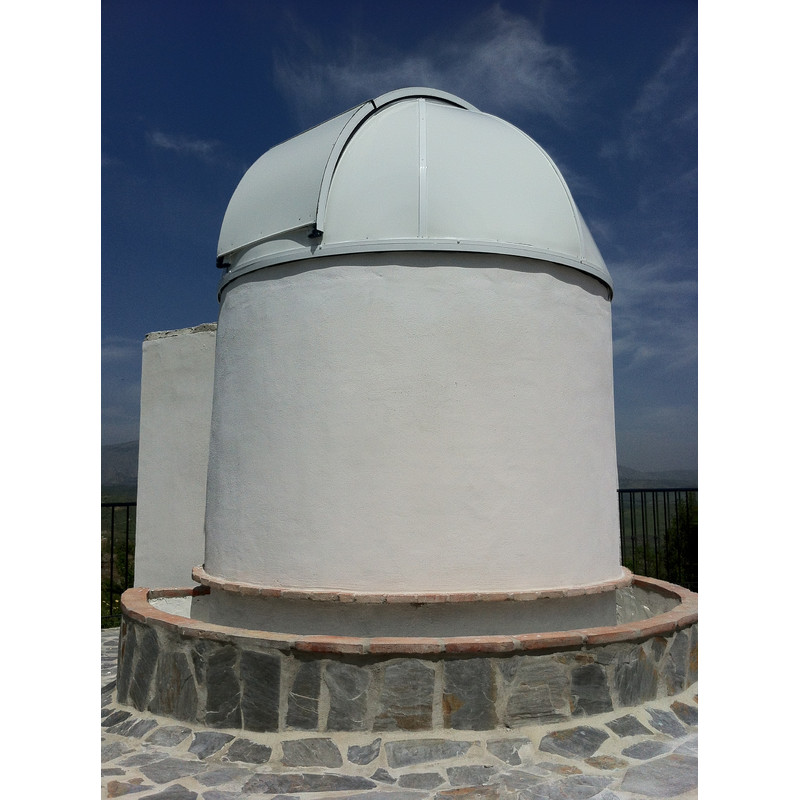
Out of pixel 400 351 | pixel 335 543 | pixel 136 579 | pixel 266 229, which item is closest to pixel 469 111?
pixel 266 229

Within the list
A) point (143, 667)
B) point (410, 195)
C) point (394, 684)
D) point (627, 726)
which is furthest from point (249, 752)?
point (410, 195)

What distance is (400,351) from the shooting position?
5.02 metres

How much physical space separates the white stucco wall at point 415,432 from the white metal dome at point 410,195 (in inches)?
6.0

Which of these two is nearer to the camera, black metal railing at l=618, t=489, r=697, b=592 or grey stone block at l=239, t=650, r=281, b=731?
grey stone block at l=239, t=650, r=281, b=731

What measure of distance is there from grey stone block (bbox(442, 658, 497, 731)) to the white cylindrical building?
61 centimetres

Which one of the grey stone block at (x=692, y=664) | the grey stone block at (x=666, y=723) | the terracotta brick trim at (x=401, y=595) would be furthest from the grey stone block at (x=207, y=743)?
the grey stone block at (x=692, y=664)

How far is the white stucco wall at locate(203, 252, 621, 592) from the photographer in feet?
16.2

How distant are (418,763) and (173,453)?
4731mm

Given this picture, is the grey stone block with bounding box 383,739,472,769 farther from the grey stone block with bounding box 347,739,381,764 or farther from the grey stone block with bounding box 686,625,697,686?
the grey stone block with bounding box 686,625,697,686

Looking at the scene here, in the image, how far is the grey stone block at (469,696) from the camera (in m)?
4.32

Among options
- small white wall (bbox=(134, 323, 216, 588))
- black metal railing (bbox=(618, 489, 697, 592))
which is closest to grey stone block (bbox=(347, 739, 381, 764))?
small white wall (bbox=(134, 323, 216, 588))

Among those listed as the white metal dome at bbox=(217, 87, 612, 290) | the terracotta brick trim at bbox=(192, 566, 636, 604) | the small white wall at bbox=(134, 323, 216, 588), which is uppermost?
the white metal dome at bbox=(217, 87, 612, 290)

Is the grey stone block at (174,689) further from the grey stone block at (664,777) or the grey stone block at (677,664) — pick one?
the grey stone block at (677,664)

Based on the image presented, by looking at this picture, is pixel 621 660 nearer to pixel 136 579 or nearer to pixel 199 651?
pixel 199 651
